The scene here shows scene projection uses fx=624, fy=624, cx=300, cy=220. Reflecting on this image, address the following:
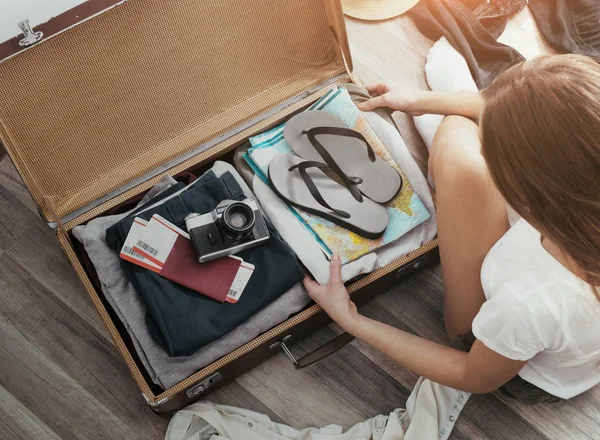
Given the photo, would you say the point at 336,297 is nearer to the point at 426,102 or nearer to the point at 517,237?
the point at 517,237

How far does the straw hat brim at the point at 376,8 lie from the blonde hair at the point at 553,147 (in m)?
0.84

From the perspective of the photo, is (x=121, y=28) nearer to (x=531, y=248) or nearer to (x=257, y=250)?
(x=257, y=250)

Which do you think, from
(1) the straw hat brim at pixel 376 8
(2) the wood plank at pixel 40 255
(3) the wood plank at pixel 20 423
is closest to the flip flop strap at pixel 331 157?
(1) the straw hat brim at pixel 376 8

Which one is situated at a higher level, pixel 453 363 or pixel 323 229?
pixel 323 229

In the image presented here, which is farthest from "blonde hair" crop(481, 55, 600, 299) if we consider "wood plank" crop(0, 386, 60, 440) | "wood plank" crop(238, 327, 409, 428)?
"wood plank" crop(0, 386, 60, 440)

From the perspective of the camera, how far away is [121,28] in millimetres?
1052

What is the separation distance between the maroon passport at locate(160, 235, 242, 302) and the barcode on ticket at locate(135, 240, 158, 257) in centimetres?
3

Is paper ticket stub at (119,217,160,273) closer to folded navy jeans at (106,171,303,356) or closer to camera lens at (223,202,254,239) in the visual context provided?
folded navy jeans at (106,171,303,356)

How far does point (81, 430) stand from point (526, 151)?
3.30ft

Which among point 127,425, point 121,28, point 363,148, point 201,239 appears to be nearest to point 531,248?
point 363,148

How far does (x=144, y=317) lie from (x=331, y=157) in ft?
1.50

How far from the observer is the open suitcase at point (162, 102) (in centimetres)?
Result: 105

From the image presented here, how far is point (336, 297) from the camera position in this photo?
112 centimetres

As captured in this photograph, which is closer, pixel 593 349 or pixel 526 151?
pixel 526 151
